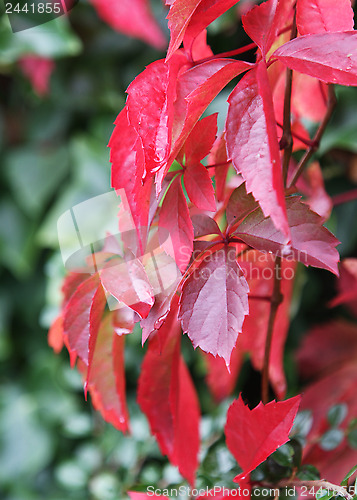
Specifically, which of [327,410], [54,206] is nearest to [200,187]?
[327,410]

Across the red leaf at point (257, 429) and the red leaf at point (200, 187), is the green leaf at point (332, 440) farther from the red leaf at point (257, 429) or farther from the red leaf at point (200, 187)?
the red leaf at point (200, 187)

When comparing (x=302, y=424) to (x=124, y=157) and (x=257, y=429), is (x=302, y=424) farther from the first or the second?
(x=124, y=157)

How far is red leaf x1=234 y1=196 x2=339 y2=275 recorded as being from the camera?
29cm

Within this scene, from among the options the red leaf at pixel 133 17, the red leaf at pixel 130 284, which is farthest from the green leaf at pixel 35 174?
the red leaf at pixel 130 284

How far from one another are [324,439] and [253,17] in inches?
15.1

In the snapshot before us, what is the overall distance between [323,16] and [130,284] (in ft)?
0.70

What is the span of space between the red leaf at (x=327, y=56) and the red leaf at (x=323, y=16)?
0.10 ft

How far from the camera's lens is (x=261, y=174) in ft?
0.82

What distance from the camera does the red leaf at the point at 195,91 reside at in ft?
0.91

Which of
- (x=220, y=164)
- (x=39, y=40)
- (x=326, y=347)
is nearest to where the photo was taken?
(x=220, y=164)

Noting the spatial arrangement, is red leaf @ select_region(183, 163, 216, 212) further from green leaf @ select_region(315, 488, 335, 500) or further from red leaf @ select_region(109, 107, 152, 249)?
green leaf @ select_region(315, 488, 335, 500)

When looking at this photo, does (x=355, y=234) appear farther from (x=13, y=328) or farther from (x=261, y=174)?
(x=13, y=328)

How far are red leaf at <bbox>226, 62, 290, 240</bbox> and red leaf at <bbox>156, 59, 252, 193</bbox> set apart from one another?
13mm

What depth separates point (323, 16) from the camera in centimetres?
31
